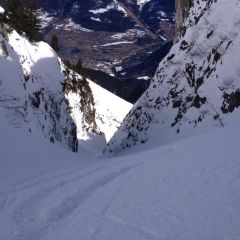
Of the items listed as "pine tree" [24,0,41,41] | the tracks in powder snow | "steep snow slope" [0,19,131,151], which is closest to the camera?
the tracks in powder snow

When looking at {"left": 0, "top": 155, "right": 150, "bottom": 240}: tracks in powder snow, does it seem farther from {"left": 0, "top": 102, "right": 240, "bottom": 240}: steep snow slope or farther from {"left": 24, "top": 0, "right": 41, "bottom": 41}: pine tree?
{"left": 24, "top": 0, "right": 41, "bottom": 41}: pine tree

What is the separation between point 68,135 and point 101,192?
39.8 meters

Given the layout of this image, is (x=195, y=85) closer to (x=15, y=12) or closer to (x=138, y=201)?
(x=138, y=201)

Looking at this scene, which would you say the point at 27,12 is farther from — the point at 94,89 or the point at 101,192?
the point at 101,192

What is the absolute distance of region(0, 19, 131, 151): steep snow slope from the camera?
35969 mm

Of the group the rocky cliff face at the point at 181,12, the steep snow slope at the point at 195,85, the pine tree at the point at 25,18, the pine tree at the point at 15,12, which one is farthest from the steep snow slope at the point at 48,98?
the rocky cliff face at the point at 181,12

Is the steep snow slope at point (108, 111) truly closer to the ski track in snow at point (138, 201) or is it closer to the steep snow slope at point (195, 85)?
the steep snow slope at point (195, 85)

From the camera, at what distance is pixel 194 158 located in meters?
14.8

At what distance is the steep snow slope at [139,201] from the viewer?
926 cm

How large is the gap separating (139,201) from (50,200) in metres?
2.76

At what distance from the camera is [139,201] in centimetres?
1128

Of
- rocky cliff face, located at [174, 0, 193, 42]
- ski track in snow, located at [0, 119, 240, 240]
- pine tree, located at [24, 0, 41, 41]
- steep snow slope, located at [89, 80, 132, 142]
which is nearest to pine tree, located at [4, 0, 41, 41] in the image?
pine tree, located at [24, 0, 41, 41]

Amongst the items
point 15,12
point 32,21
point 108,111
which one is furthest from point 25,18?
point 108,111

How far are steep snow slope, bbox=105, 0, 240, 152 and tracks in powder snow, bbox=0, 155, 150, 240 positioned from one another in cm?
1417
